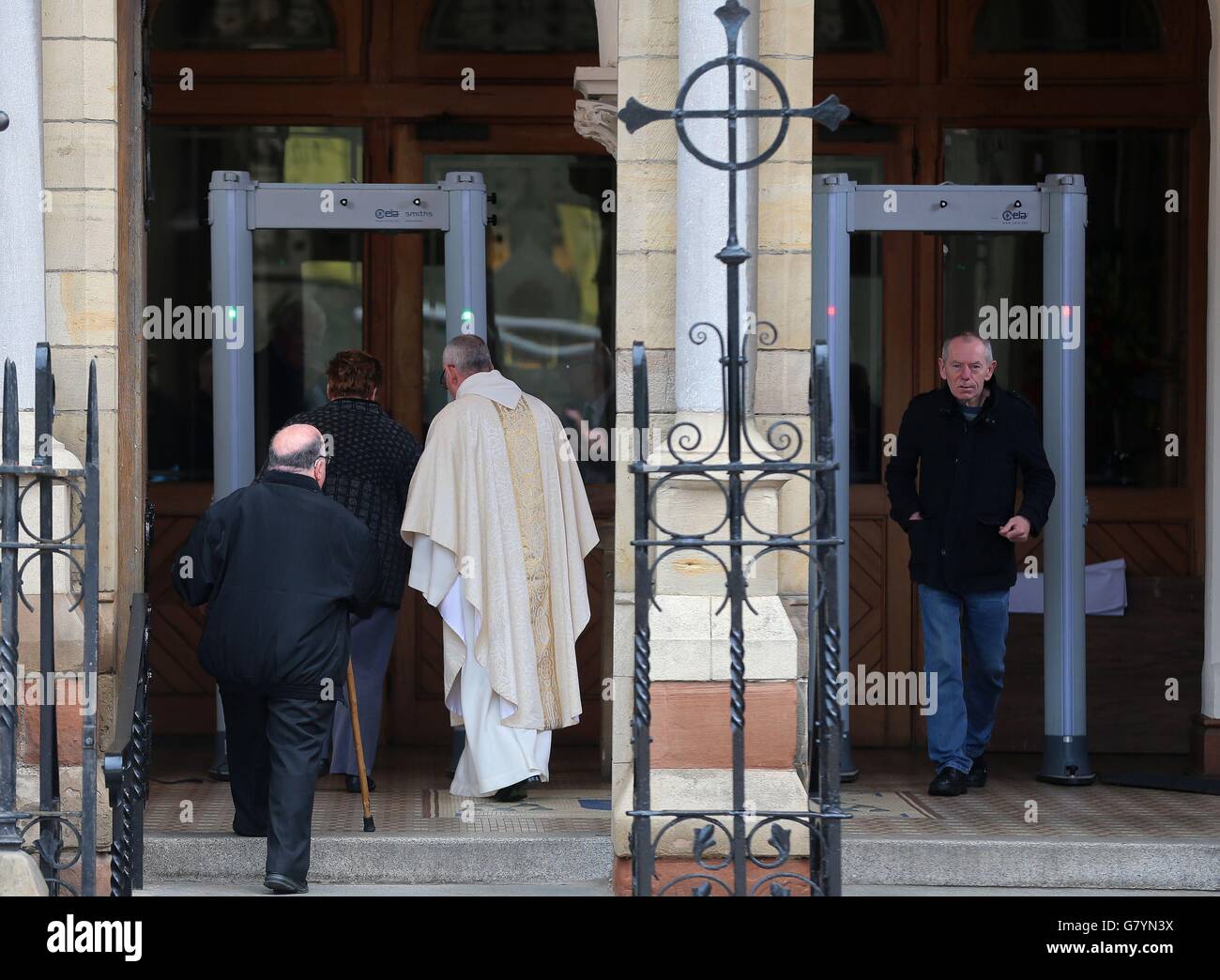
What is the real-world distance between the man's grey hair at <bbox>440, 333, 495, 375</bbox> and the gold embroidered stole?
0.17 metres

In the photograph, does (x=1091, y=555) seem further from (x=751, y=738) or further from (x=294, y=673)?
(x=294, y=673)

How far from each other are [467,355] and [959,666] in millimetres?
2133

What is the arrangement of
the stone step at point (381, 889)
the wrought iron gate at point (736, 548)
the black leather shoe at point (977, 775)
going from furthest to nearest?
the black leather shoe at point (977, 775) < the stone step at point (381, 889) < the wrought iron gate at point (736, 548)

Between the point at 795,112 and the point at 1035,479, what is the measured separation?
2.96 metres

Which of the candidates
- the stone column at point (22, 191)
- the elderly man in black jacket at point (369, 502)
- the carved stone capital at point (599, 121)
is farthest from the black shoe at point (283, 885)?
the carved stone capital at point (599, 121)

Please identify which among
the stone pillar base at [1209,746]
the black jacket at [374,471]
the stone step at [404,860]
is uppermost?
the black jacket at [374,471]

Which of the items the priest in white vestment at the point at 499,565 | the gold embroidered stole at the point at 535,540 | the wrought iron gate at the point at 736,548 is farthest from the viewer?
the gold embroidered stole at the point at 535,540

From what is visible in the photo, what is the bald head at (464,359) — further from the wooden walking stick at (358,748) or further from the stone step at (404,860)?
the stone step at (404,860)

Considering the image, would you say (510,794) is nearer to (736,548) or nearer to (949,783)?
(949,783)

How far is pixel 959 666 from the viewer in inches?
303

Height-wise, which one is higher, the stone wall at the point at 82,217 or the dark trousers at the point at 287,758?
the stone wall at the point at 82,217

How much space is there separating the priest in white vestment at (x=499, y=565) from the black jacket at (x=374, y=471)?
0.50 ft

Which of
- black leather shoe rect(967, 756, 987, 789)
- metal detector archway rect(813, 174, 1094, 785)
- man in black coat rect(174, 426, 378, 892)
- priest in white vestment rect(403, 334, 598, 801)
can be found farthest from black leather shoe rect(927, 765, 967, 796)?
man in black coat rect(174, 426, 378, 892)

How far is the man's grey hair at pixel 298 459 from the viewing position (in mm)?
6527
